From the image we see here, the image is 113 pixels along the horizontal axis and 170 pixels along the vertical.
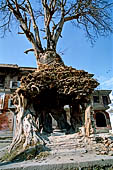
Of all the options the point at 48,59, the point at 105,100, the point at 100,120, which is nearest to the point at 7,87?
the point at 48,59

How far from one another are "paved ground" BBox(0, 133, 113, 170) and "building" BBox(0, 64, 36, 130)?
9.83 meters

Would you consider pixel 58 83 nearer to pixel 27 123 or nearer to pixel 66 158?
pixel 27 123

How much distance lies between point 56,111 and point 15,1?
6.63 meters

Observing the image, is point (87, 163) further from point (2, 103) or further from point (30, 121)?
point (2, 103)

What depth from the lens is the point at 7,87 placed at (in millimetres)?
14734

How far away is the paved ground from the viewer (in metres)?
2.24

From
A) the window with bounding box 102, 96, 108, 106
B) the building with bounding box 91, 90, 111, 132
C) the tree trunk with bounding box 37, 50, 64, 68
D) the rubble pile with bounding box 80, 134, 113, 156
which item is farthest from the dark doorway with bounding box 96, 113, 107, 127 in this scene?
the rubble pile with bounding box 80, 134, 113, 156

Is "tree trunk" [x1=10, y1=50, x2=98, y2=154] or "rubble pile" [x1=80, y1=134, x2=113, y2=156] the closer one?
"rubble pile" [x1=80, y1=134, x2=113, y2=156]

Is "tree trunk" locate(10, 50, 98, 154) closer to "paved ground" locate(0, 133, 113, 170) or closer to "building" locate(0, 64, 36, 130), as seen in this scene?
"paved ground" locate(0, 133, 113, 170)

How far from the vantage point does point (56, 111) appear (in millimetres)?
4973

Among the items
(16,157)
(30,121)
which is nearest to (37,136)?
(30,121)

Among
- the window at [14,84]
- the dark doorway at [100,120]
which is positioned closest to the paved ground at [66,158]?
the window at [14,84]

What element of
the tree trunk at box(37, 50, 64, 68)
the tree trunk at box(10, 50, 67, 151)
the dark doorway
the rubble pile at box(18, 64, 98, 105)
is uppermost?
the tree trunk at box(37, 50, 64, 68)

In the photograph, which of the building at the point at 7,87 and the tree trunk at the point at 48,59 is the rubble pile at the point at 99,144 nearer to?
the tree trunk at the point at 48,59
